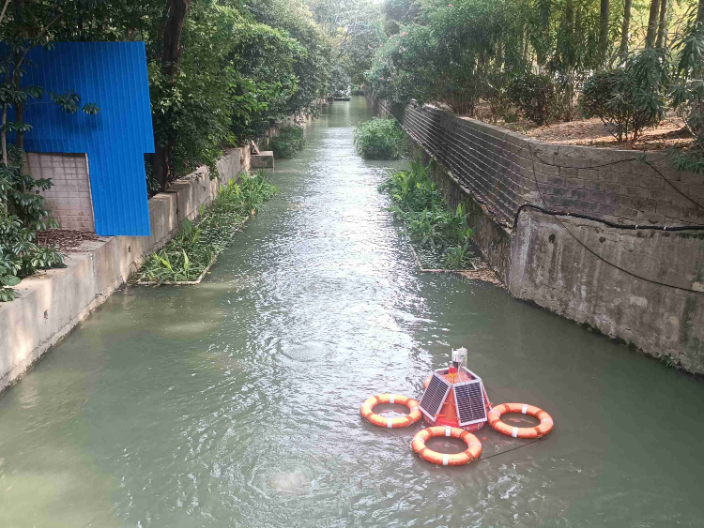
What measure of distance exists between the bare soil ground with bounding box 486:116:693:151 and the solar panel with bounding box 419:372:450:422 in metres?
3.91

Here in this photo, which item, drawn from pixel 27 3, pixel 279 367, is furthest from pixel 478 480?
pixel 27 3

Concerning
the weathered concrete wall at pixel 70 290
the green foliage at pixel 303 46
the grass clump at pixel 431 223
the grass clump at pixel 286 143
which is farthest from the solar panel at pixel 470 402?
the grass clump at pixel 286 143

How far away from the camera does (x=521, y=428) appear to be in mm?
5695

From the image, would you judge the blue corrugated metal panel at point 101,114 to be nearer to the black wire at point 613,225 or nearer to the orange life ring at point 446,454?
the black wire at point 613,225

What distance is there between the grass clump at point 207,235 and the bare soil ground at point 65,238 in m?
1.17

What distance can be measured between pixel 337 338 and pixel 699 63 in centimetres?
517

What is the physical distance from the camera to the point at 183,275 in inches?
391

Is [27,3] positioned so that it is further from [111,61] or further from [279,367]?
[279,367]

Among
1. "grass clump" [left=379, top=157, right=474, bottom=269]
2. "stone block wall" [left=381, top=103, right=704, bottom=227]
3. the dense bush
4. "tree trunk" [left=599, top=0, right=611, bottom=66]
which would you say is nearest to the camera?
"stone block wall" [left=381, top=103, right=704, bottom=227]

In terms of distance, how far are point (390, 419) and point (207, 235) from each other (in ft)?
24.8

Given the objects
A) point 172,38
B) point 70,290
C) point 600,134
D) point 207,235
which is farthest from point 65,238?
point 600,134

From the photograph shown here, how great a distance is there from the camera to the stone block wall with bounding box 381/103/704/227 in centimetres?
693

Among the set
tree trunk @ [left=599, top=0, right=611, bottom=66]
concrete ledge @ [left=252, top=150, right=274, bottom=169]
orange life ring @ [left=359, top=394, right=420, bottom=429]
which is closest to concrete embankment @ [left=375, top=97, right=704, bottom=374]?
orange life ring @ [left=359, top=394, right=420, bottom=429]

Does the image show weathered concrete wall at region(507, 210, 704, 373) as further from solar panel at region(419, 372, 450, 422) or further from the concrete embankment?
solar panel at region(419, 372, 450, 422)
